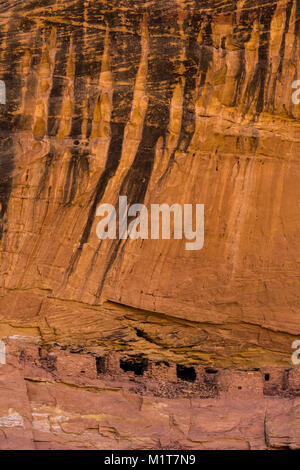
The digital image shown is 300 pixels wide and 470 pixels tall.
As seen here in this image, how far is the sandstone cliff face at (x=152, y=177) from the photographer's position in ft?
19.1

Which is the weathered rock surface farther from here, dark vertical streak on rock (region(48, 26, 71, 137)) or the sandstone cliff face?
dark vertical streak on rock (region(48, 26, 71, 137))

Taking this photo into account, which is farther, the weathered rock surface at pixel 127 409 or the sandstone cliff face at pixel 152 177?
the weathered rock surface at pixel 127 409

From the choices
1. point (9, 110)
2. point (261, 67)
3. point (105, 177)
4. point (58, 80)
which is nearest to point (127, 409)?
point (105, 177)

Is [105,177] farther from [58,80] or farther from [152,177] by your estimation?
[58,80]

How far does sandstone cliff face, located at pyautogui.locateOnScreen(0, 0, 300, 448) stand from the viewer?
19.1 ft

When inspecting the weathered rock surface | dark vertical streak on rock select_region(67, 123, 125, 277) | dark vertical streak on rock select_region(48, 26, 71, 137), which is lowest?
the weathered rock surface

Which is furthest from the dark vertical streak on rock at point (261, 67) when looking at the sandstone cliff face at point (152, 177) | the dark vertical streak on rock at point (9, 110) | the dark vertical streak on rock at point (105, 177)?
the dark vertical streak on rock at point (9, 110)

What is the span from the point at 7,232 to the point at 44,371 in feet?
6.68

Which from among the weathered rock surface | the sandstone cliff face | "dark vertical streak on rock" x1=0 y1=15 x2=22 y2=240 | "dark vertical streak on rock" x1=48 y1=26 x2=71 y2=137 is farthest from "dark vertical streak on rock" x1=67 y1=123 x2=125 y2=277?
the weathered rock surface

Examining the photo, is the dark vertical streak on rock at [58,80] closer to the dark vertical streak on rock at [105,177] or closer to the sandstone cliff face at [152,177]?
the sandstone cliff face at [152,177]

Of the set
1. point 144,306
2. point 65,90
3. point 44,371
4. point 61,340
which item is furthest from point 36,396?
point 65,90

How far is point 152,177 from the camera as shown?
6.14 metres

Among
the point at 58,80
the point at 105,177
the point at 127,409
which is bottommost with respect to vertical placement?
the point at 127,409

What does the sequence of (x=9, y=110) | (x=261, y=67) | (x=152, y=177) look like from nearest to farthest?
(x=261, y=67), (x=9, y=110), (x=152, y=177)
